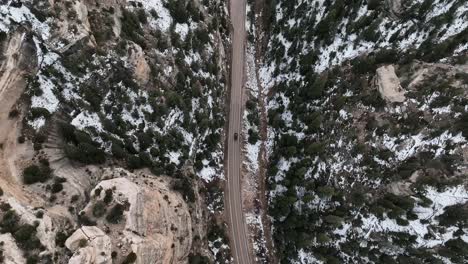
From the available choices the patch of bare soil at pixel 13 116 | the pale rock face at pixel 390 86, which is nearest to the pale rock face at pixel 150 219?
the patch of bare soil at pixel 13 116

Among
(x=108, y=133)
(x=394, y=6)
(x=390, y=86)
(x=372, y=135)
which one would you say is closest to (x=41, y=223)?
(x=108, y=133)

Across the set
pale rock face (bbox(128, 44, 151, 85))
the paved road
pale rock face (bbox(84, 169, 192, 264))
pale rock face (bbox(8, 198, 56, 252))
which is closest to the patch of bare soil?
pale rock face (bbox(8, 198, 56, 252))

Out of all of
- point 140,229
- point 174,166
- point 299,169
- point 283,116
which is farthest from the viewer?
point 283,116

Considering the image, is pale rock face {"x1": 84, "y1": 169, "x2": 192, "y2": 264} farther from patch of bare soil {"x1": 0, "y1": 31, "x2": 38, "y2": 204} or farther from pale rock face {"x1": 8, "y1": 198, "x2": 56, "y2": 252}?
patch of bare soil {"x1": 0, "y1": 31, "x2": 38, "y2": 204}

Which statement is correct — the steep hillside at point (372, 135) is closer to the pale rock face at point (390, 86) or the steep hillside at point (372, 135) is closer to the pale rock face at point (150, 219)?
the pale rock face at point (390, 86)

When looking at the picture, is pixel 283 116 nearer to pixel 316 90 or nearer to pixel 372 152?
pixel 316 90

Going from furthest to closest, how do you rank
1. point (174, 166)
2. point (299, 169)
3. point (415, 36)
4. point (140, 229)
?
point (415, 36) < point (299, 169) < point (174, 166) < point (140, 229)

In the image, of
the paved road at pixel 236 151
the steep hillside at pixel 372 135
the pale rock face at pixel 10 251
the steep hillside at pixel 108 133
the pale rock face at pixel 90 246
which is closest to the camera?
the pale rock face at pixel 10 251

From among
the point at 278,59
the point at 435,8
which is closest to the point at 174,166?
the point at 278,59
